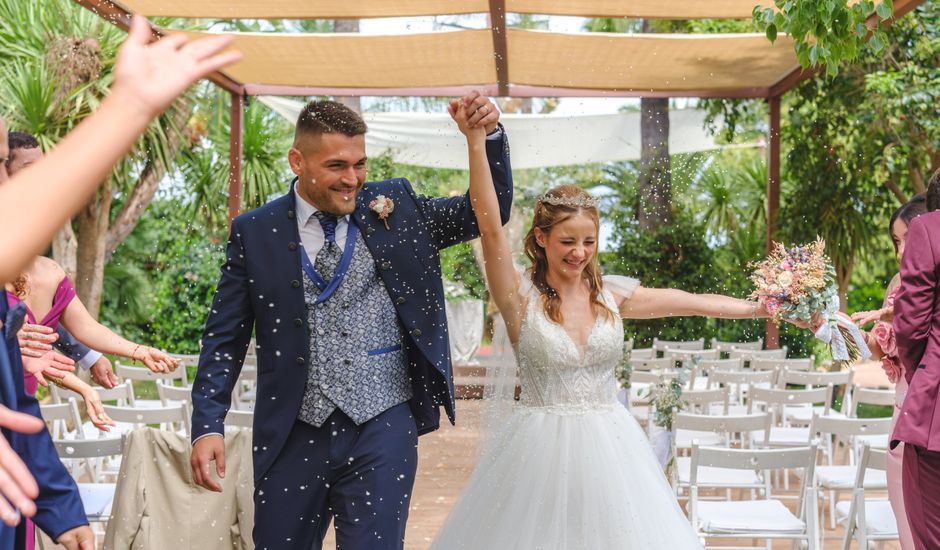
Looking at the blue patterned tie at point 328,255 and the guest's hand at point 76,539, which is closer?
the guest's hand at point 76,539

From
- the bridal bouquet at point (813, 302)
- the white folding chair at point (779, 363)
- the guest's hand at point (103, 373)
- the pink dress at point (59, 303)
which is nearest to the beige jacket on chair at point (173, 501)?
the pink dress at point (59, 303)

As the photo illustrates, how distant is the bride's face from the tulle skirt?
0.52 metres

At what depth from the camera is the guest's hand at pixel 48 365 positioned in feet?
7.99

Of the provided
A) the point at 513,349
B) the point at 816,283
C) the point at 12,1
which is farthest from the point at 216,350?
the point at 12,1

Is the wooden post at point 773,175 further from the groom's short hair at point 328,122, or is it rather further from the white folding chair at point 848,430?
the groom's short hair at point 328,122

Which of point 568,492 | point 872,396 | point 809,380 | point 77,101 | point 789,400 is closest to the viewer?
point 568,492

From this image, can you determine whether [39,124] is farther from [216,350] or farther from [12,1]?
[216,350]

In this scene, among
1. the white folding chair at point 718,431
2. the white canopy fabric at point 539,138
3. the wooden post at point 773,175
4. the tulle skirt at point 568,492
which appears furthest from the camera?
the white canopy fabric at point 539,138

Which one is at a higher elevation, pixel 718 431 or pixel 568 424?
pixel 568 424

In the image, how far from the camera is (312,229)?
3182 millimetres

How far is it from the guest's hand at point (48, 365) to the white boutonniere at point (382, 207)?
966mm

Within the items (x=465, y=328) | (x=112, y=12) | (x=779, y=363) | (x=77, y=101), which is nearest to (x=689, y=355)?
(x=779, y=363)

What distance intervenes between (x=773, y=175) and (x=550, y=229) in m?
7.35

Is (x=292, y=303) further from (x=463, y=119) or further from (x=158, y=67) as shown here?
(x=158, y=67)
